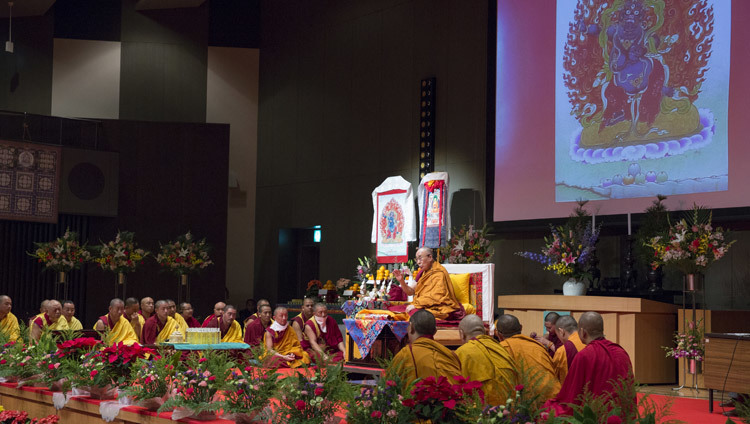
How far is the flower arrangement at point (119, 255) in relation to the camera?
11555 mm

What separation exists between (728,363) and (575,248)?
2714mm

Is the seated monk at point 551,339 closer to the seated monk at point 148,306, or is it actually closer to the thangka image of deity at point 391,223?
the thangka image of deity at point 391,223

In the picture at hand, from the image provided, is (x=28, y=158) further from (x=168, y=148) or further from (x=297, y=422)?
(x=297, y=422)

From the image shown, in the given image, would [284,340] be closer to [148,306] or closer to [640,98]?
[148,306]

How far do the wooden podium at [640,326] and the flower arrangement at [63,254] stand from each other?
6725 mm

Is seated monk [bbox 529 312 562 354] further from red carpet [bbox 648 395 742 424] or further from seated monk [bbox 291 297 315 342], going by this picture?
seated monk [bbox 291 297 315 342]

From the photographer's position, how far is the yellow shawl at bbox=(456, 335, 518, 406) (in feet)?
12.6

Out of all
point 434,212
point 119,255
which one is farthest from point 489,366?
point 119,255

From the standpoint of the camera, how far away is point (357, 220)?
11.9 metres

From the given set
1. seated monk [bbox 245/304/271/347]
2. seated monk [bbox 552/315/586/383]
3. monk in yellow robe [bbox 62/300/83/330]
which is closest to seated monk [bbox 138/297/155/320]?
monk in yellow robe [bbox 62/300/83/330]

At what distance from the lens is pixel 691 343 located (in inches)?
276

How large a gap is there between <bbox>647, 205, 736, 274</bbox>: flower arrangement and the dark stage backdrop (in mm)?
7697

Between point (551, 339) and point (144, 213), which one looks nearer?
point (551, 339)

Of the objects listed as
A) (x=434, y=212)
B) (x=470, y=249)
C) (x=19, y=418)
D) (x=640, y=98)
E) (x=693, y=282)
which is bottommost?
(x=19, y=418)
